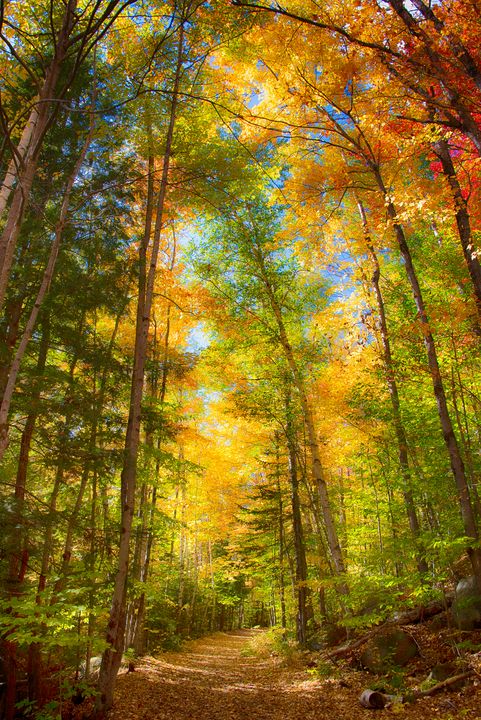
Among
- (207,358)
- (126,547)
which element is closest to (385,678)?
(126,547)

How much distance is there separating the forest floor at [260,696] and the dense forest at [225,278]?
36.7 inches

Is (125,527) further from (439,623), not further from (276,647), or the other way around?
(276,647)

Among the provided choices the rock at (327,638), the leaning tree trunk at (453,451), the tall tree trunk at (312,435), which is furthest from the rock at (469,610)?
the rock at (327,638)

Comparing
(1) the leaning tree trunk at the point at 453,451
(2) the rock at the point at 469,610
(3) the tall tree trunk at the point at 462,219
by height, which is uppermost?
(3) the tall tree trunk at the point at 462,219

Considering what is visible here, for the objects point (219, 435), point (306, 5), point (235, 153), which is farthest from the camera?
point (219, 435)

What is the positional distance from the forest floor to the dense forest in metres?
0.93

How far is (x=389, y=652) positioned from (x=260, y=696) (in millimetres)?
2321

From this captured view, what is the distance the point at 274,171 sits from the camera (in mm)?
8734

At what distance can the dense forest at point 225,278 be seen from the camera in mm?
5047

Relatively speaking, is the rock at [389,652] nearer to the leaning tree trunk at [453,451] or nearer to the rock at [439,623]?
the rock at [439,623]

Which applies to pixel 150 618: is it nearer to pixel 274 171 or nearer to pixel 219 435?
pixel 219 435

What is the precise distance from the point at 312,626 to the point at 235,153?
12.2 meters

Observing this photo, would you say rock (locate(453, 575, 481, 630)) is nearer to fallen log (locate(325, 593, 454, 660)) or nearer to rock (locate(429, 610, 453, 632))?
rock (locate(429, 610, 453, 632))

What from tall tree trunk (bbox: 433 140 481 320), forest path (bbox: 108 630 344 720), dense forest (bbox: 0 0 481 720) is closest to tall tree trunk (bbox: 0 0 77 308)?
dense forest (bbox: 0 0 481 720)
